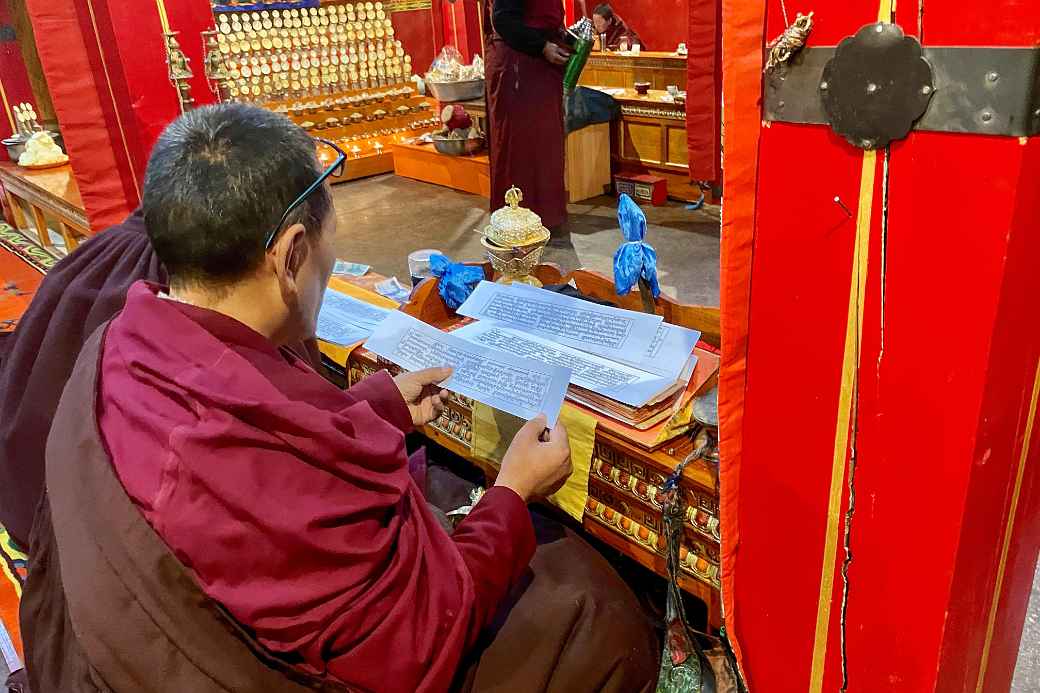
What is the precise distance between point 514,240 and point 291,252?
0.85 metres

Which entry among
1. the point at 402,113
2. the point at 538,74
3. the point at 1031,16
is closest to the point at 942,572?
the point at 1031,16

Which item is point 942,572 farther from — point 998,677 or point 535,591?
point 535,591

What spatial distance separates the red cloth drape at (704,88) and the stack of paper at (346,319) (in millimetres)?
2597

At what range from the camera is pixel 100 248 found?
4.82 feet

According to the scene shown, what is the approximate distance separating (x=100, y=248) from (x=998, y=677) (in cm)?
171

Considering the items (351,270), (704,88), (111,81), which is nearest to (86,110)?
(111,81)

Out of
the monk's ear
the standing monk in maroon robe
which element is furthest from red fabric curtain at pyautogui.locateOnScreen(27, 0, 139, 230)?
the monk's ear

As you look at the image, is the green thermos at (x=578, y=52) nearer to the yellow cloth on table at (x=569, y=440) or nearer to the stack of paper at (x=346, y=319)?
the stack of paper at (x=346, y=319)

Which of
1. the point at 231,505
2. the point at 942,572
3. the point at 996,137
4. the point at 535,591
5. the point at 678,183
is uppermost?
the point at 996,137

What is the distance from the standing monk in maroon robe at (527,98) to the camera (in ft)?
11.8

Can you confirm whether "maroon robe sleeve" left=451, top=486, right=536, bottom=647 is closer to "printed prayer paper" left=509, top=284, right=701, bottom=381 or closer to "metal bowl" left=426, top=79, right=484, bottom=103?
"printed prayer paper" left=509, top=284, right=701, bottom=381

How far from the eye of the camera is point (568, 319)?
4.83ft

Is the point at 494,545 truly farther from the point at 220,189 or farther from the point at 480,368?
the point at 220,189

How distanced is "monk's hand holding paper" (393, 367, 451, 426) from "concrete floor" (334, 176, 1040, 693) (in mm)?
2173
